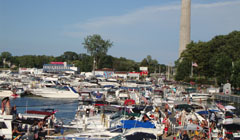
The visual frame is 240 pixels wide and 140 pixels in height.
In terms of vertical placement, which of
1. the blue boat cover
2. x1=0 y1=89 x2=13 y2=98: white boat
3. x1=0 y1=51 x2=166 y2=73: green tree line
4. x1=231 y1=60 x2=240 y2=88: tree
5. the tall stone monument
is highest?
the tall stone monument

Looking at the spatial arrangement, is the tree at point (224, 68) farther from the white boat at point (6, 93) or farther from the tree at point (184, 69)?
the white boat at point (6, 93)

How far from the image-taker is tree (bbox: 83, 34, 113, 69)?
121m

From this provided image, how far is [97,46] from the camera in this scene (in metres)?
122

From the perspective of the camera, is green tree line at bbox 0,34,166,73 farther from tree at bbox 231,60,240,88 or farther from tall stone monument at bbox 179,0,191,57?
tree at bbox 231,60,240,88

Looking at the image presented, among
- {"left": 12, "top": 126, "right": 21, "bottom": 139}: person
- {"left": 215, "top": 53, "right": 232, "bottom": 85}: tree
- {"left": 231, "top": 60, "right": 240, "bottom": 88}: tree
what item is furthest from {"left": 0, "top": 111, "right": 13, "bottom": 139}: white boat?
{"left": 215, "top": 53, "right": 232, "bottom": 85}: tree

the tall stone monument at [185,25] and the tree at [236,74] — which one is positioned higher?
the tall stone monument at [185,25]

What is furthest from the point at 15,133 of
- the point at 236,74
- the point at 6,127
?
the point at 236,74

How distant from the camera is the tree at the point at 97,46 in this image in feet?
396

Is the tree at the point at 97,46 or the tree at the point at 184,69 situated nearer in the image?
the tree at the point at 184,69

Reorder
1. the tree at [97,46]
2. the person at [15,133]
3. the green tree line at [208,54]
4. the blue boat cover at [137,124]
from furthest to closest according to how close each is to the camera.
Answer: the tree at [97,46] < the green tree line at [208,54] < the blue boat cover at [137,124] < the person at [15,133]

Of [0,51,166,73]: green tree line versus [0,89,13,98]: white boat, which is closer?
[0,89,13,98]: white boat

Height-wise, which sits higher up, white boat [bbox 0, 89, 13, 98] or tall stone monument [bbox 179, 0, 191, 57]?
tall stone monument [bbox 179, 0, 191, 57]

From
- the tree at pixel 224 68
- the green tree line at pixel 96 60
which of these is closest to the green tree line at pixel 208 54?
the tree at pixel 224 68

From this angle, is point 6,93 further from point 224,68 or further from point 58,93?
point 224,68
